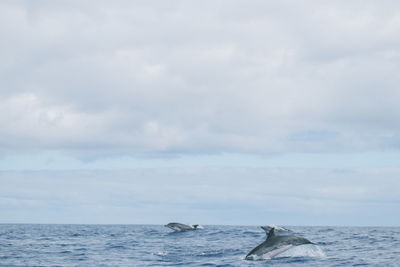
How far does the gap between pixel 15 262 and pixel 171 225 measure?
37746 mm

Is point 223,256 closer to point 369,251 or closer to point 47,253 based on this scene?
point 369,251

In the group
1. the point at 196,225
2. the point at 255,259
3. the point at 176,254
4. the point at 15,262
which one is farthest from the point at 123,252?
the point at 196,225

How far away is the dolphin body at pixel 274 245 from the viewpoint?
28250 millimetres

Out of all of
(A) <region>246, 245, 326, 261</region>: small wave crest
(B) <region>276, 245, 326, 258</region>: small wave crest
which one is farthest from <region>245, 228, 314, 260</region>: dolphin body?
(B) <region>276, 245, 326, 258</region>: small wave crest

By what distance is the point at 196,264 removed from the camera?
2898 cm

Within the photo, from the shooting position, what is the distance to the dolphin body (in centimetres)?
2825

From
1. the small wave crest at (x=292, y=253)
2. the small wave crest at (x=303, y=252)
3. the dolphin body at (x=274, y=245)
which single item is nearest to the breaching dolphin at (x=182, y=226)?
the small wave crest at (x=303, y=252)

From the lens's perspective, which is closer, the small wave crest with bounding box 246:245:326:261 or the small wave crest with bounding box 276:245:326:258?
the small wave crest with bounding box 246:245:326:261

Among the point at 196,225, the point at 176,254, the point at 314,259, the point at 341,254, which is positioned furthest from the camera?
the point at 196,225

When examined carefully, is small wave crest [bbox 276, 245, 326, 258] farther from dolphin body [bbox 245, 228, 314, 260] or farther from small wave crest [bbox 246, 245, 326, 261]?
A: dolphin body [bbox 245, 228, 314, 260]

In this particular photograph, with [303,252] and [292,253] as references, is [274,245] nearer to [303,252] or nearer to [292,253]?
[292,253]

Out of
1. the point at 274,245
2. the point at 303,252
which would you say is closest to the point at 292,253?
the point at 303,252

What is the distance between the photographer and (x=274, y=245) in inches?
1128

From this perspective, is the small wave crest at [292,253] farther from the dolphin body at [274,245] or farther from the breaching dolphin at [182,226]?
the breaching dolphin at [182,226]
